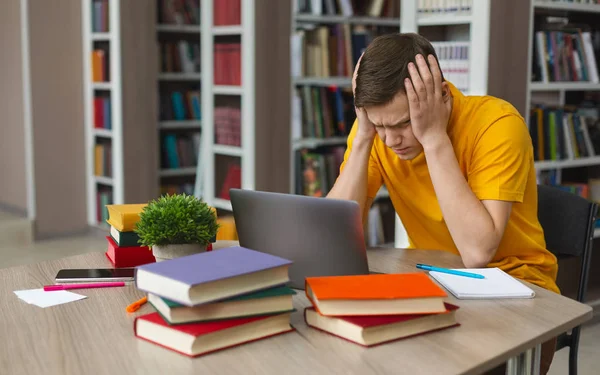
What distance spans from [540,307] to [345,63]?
3.35 meters

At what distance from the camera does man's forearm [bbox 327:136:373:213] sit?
200 cm

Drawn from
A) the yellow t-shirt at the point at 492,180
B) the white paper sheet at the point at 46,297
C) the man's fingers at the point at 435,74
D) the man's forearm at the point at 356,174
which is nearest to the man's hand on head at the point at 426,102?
the man's fingers at the point at 435,74

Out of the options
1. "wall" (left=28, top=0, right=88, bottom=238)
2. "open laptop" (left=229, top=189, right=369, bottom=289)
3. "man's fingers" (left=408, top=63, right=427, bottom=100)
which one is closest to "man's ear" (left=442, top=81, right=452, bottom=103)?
"man's fingers" (left=408, top=63, right=427, bottom=100)

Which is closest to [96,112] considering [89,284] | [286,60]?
[286,60]

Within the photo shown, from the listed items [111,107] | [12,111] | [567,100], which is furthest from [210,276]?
[12,111]

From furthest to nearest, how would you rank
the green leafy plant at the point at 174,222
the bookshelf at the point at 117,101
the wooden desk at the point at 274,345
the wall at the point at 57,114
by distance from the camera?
the wall at the point at 57,114
the bookshelf at the point at 117,101
the green leafy plant at the point at 174,222
the wooden desk at the point at 274,345

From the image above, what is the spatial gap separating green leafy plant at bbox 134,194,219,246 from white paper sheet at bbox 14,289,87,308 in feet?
0.59

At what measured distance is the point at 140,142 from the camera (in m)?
5.15

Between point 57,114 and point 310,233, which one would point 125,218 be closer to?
point 310,233

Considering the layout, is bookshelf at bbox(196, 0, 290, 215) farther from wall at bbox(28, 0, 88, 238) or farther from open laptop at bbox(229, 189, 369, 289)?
open laptop at bbox(229, 189, 369, 289)

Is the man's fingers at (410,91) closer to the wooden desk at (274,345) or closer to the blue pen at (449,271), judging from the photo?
the blue pen at (449,271)

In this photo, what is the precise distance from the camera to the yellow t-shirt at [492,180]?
1.83 metres

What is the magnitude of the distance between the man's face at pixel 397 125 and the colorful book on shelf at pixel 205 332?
67 cm

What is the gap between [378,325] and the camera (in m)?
1.22
